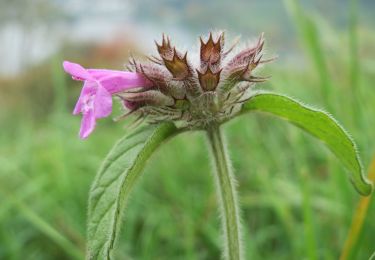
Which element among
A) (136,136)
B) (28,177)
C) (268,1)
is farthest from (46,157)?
(268,1)

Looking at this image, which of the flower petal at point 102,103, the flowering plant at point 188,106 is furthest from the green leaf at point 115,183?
the flower petal at point 102,103

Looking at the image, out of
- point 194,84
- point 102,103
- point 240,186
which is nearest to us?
point 102,103

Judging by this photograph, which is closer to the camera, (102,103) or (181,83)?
(102,103)

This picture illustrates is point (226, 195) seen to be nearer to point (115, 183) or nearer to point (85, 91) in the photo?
point (115, 183)

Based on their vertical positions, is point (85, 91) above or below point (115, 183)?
above

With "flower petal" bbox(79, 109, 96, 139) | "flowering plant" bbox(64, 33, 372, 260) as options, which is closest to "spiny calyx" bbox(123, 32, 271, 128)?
"flowering plant" bbox(64, 33, 372, 260)

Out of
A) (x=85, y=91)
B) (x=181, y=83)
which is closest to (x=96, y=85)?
(x=85, y=91)

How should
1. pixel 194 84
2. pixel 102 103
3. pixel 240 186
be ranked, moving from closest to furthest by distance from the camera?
pixel 102 103 < pixel 194 84 < pixel 240 186

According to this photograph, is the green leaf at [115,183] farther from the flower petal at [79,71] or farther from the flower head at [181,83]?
the flower petal at [79,71]

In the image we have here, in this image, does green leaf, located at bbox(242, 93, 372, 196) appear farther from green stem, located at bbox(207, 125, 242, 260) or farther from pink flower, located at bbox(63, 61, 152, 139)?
pink flower, located at bbox(63, 61, 152, 139)
